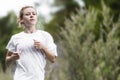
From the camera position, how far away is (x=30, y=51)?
16.1ft

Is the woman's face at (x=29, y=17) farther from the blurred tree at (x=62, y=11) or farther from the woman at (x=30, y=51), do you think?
the blurred tree at (x=62, y=11)

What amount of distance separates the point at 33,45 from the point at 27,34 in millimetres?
149

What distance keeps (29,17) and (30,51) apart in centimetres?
29

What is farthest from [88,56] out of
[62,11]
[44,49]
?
[62,11]

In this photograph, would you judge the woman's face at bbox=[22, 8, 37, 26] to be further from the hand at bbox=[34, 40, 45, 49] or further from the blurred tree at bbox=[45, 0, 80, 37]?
the blurred tree at bbox=[45, 0, 80, 37]

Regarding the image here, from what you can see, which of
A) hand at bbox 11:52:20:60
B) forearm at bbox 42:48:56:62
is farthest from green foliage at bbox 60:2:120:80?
hand at bbox 11:52:20:60

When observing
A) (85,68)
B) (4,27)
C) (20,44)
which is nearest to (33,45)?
(20,44)

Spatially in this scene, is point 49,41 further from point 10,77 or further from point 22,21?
point 10,77

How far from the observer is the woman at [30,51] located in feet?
16.0

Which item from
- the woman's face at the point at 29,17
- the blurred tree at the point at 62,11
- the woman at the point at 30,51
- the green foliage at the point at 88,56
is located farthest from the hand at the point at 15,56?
the blurred tree at the point at 62,11

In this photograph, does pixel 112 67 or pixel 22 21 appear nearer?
pixel 22 21

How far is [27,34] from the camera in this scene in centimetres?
498

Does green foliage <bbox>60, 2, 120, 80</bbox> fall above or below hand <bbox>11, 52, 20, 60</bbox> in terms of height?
below

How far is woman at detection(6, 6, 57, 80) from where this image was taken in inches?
192
